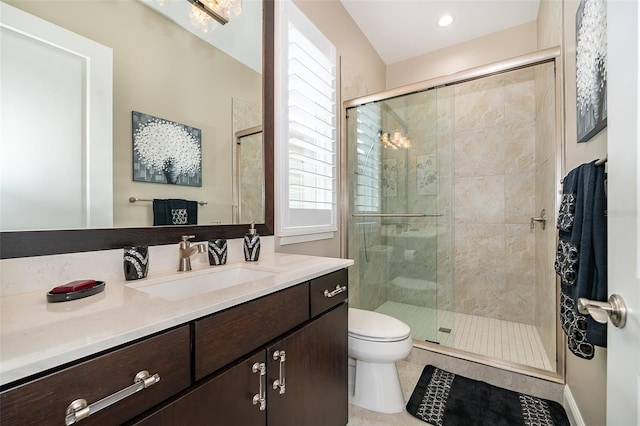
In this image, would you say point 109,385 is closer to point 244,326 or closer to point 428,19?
point 244,326

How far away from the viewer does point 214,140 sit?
133 cm

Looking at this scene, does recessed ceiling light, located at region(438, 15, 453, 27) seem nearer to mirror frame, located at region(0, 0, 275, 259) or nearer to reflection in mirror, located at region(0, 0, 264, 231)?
mirror frame, located at region(0, 0, 275, 259)

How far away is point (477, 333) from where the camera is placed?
234cm

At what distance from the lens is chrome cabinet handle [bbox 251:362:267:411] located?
81 centimetres

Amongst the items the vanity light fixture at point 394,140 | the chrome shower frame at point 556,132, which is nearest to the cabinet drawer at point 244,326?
the chrome shower frame at point 556,132

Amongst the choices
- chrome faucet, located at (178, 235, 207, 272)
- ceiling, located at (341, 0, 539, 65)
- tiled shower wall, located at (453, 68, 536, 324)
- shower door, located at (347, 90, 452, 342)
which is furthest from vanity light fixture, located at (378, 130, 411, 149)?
chrome faucet, located at (178, 235, 207, 272)

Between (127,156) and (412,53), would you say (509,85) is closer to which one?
(412,53)

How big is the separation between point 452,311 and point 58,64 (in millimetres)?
2887

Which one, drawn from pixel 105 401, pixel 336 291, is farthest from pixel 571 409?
pixel 105 401

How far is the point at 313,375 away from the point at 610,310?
91 centimetres

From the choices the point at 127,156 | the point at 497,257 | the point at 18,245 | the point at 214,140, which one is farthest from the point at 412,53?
the point at 18,245

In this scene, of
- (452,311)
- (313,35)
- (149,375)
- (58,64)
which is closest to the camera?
(149,375)

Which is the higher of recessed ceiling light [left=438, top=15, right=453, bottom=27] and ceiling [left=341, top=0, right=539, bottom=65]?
ceiling [left=341, top=0, right=539, bottom=65]

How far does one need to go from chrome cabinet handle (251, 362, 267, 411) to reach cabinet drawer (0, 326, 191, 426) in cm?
22
